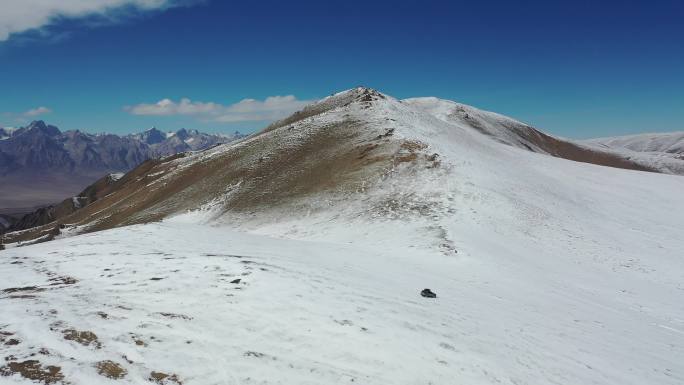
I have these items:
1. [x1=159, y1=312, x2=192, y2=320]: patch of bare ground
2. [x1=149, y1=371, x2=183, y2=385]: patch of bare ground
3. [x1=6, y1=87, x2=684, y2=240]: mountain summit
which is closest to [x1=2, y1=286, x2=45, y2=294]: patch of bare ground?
[x1=159, y1=312, x2=192, y2=320]: patch of bare ground

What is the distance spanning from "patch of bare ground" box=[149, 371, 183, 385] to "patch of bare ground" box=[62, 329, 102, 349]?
1.59m

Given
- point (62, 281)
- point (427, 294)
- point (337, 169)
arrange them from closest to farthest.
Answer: point (62, 281) → point (427, 294) → point (337, 169)

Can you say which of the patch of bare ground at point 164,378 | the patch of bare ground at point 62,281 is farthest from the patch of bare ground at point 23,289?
the patch of bare ground at point 164,378

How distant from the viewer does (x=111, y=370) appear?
7617mm

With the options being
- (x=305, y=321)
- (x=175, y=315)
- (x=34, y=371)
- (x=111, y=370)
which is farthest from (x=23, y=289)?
(x=305, y=321)

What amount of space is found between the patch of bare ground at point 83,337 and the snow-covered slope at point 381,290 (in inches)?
1.5

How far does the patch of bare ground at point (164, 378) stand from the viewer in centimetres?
745

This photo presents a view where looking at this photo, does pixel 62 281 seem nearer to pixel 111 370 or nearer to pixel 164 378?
pixel 111 370

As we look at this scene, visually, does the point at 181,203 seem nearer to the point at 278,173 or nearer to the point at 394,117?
the point at 278,173

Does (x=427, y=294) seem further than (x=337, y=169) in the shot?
No

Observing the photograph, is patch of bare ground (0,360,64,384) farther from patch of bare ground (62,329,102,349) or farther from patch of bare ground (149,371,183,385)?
patch of bare ground (149,371,183,385)

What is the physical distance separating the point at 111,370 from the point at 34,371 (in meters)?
1.25

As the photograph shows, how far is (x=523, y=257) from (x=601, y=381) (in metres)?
12.6

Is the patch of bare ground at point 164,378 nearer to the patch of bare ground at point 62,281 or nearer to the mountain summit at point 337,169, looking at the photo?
the patch of bare ground at point 62,281
